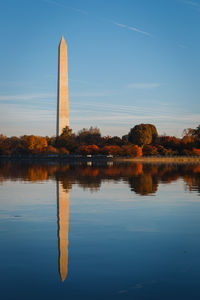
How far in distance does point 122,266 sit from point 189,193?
1427 cm

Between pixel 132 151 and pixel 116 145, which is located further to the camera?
pixel 116 145

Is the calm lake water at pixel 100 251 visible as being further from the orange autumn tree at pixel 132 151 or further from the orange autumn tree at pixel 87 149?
the orange autumn tree at pixel 87 149

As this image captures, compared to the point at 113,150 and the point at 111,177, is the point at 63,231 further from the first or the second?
the point at 113,150

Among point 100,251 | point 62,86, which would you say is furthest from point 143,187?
point 62,86

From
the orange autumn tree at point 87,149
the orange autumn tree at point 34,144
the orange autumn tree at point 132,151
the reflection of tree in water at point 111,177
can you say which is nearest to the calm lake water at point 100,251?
the reflection of tree in water at point 111,177

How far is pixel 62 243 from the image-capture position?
1024cm

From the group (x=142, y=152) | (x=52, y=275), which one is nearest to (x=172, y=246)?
(x=52, y=275)

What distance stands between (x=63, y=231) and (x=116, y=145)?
11188cm

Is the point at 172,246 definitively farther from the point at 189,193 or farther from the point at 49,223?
the point at 189,193

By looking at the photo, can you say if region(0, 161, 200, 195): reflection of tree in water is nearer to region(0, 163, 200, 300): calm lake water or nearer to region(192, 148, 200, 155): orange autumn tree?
region(0, 163, 200, 300): calm lake water

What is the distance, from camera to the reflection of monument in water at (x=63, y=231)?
324 inches

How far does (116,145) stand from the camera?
123438mm

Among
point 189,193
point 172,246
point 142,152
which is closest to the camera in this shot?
point 172,246

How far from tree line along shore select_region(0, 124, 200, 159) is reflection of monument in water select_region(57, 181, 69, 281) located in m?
89.9
